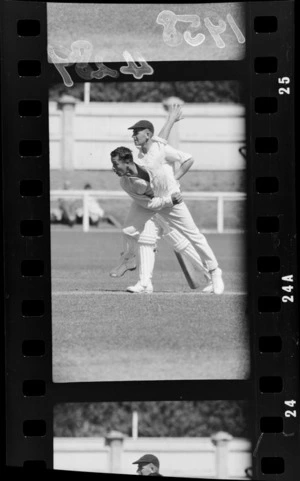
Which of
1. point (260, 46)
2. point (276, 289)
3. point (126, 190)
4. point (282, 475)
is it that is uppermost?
point (260, 46)

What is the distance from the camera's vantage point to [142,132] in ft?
14.6

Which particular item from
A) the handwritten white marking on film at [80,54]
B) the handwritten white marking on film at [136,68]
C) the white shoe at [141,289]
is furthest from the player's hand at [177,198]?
the handwritten white marking on film at [80,54]

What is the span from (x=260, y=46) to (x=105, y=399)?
1.08 metres

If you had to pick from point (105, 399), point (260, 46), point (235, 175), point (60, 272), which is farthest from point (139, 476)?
point (260, 46)

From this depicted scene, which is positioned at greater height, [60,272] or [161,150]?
[161,150]

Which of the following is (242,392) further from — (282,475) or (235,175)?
(235,175)

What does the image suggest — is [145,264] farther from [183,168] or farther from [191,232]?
[183,168]

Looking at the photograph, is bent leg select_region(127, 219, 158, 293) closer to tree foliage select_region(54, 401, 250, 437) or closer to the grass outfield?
the grass outfield

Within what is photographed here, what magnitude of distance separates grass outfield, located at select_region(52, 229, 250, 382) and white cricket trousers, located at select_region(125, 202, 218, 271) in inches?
1.0

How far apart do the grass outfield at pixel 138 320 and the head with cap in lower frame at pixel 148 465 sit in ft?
0.74

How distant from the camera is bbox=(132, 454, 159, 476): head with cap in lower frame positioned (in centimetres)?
445

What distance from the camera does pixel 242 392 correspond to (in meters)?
4.45

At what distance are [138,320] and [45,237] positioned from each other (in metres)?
0.35

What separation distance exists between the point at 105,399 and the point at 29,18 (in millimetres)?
1084
